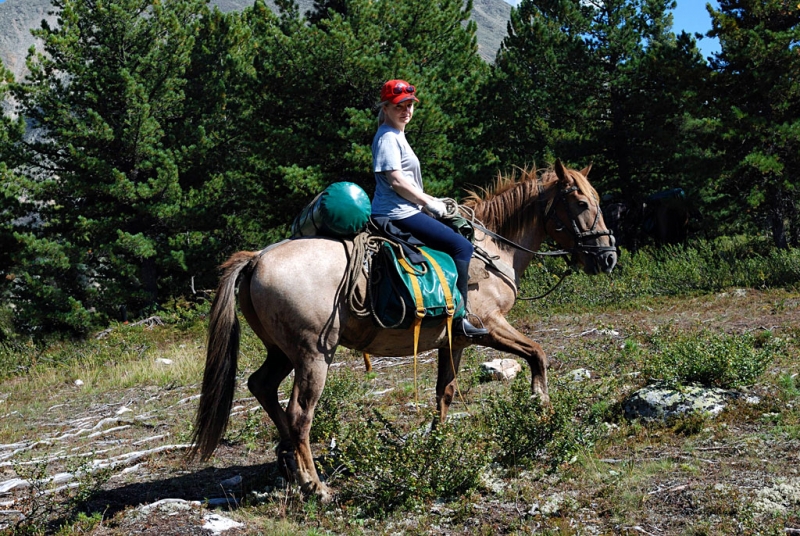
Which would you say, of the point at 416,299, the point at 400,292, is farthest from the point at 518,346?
the point at 400,292

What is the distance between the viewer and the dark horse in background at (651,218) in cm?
1931

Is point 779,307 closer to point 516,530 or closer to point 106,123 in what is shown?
point 516,530

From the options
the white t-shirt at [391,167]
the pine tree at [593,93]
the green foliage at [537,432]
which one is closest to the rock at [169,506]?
the green foliage at [537,432]

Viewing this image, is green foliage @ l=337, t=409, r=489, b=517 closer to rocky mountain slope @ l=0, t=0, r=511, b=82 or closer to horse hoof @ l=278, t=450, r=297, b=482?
horse hoof @ l=278, t=450, r=297, b=482

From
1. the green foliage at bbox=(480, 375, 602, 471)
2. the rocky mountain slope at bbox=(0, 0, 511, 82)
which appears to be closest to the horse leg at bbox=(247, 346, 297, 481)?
the green foliage at bbox=(480, 375, 602, 471)

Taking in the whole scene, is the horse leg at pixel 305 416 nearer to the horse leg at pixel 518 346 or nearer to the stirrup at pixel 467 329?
the stirrup at pixel 467 329

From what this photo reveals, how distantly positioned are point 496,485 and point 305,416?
4.65 ft

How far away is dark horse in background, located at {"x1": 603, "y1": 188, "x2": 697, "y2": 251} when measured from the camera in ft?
63.4

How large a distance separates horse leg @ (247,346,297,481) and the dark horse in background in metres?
14.5

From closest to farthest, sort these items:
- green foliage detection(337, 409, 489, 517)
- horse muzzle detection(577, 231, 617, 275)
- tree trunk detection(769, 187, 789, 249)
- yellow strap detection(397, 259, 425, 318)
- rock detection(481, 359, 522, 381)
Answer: green foliage detection(337, 409, 489, 517) → yellow strap detection(397, 259, 425, 318) → horse muzzle detection(577, 231, 617, 275) → rock detection(481, 359, 522, 381) → tree trunk detection(769, 187, 789, 249)

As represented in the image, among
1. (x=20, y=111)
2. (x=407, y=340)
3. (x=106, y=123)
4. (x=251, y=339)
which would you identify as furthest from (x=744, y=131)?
(x=20, y=111)

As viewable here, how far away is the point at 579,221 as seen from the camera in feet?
22.3

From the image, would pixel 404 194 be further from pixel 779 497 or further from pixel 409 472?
pixel 779 497

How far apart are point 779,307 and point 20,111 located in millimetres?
21610
